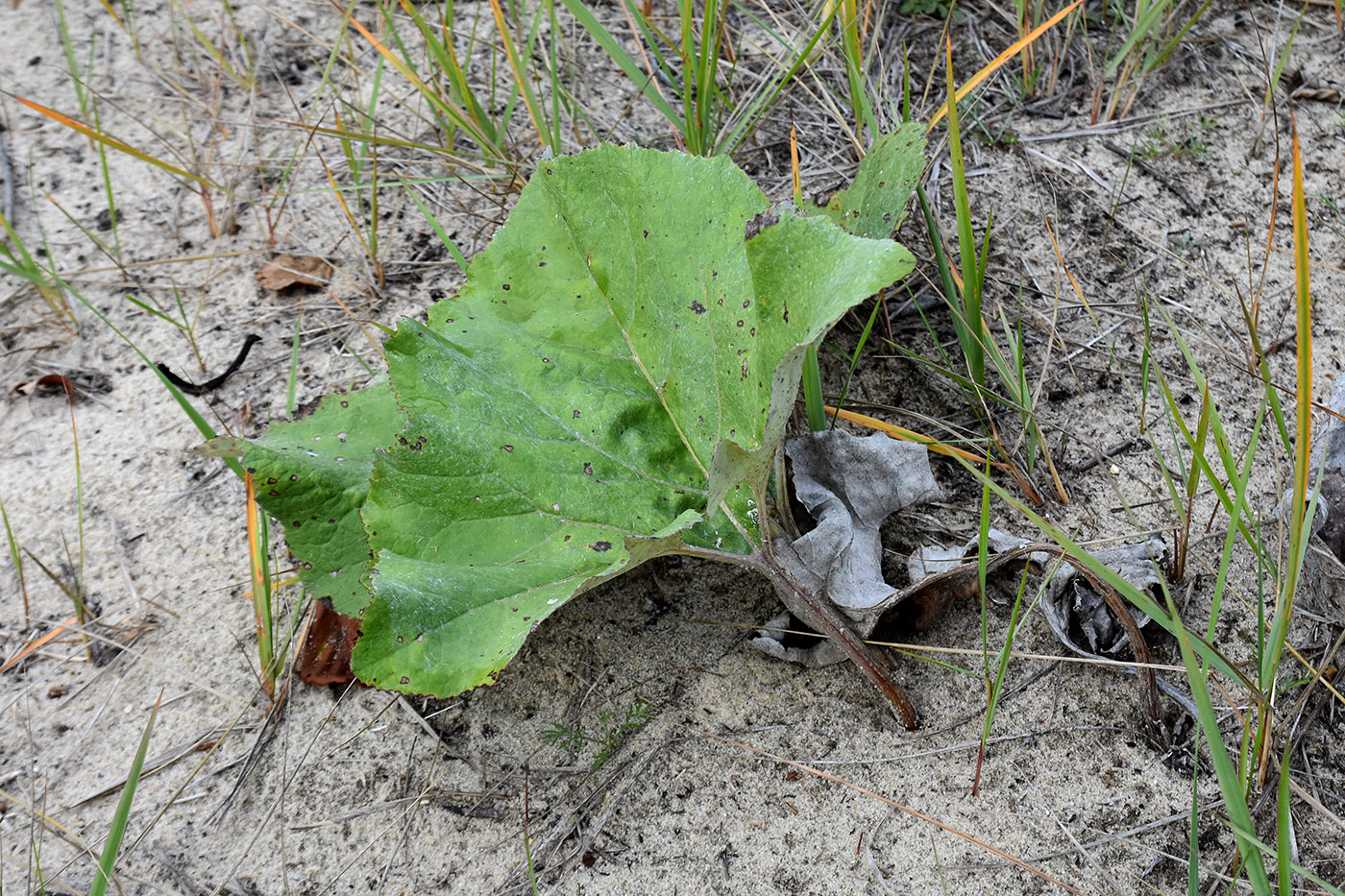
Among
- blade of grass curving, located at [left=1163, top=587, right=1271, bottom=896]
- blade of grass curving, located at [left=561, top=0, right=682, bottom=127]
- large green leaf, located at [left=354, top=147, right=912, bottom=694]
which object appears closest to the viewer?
blade of grass curving, located at [left=1163, top=587, right=1271, bottom=896]

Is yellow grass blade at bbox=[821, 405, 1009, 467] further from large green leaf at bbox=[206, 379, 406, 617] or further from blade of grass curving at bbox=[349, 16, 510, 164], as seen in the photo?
blade of grass curving at bbox=[349, 16, 510, 164]

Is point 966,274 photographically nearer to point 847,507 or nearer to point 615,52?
point 847,507

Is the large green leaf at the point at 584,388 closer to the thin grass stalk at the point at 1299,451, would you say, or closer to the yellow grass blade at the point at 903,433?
the yellow grass blade at the point at 903,433

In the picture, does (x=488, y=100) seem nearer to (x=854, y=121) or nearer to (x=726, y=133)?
(x=726, y=133)

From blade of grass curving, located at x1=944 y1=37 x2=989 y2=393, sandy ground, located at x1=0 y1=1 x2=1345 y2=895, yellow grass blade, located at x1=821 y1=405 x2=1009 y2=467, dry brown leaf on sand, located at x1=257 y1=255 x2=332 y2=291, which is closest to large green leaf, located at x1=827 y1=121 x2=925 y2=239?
blade of grass curving, located at x1=944 y1=37 x2=989 y2=393

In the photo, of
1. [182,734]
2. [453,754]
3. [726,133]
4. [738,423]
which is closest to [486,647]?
[453,754]

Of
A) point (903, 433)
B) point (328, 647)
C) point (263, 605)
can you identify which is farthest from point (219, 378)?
point (903, 433)
